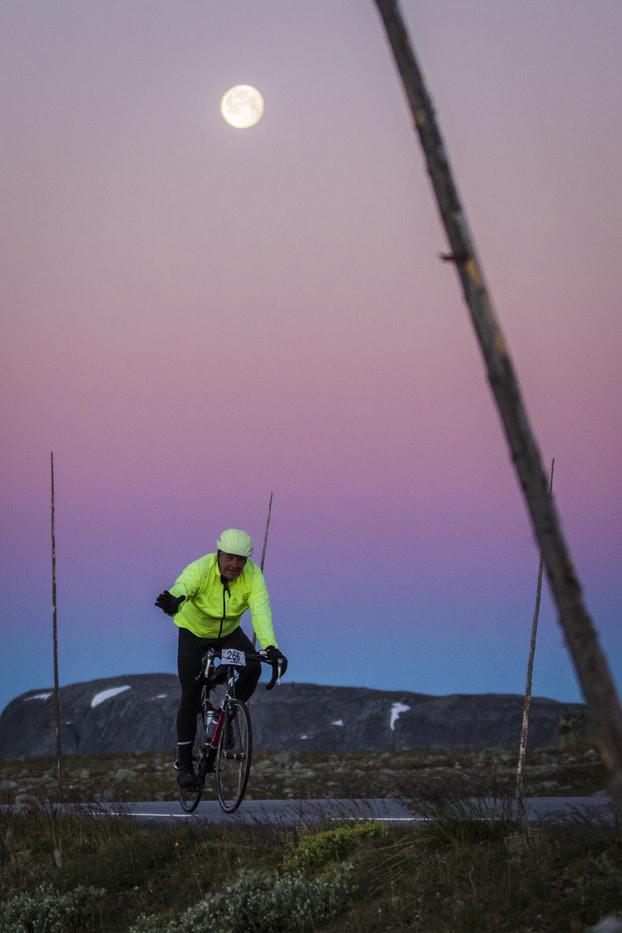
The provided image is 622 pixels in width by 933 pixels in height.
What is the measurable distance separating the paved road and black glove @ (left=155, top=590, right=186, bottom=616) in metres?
1.99

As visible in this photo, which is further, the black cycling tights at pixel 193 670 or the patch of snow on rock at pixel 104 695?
the patch of snow on rock at pixel 104 695

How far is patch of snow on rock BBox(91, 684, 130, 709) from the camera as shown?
5775 cm

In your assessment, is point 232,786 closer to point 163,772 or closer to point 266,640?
point 163,772

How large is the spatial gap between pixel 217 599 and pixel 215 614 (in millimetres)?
175

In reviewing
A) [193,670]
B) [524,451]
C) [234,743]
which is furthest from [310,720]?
[524,451]

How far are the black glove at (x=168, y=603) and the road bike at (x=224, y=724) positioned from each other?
2.40ft

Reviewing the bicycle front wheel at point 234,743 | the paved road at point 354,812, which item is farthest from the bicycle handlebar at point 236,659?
the paved road at point 354,812

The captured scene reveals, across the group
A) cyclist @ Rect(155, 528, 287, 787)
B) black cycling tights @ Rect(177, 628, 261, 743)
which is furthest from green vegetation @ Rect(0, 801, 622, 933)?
cyclist @ Rect(155, 528, 287, 787)

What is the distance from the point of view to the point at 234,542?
1039 centimetres

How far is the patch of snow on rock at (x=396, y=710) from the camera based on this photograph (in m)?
49.0

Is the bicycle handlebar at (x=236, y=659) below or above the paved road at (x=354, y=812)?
above

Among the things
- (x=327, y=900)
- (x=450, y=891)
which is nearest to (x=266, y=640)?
(x=327, y=900)

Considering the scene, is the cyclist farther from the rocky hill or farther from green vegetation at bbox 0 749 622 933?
the rocky hill

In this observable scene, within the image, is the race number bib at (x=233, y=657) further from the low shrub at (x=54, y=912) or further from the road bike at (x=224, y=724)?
the low shrub at (x=54, y=912)
